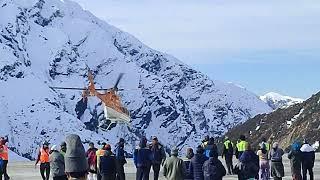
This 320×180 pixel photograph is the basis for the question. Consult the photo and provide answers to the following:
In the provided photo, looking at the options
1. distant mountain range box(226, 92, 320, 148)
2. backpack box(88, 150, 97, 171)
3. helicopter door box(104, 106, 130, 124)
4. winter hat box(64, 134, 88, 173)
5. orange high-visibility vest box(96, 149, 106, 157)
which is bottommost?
→ winter hat box(64, 134, 88, 173)

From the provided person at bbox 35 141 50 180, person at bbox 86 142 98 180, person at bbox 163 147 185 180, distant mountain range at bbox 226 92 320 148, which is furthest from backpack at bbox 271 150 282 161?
distant mountain range at bbox 226 92 320 148

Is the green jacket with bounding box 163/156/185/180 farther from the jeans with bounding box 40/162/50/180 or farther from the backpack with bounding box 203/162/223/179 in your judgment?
the jeans with bounding box 40/162/50/180

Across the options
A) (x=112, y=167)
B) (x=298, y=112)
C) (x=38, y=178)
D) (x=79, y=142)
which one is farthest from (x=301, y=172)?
(x=298, y=112)

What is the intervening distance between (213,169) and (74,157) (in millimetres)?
9031

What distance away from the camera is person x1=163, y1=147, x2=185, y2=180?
18.4m

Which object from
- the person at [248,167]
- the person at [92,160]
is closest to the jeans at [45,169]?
the person at [92,160]

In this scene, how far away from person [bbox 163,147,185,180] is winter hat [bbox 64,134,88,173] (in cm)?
1036

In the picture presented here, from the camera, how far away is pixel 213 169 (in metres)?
16.9

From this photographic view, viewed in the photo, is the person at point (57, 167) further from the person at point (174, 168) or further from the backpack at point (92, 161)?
the backpack at point (92, 161)

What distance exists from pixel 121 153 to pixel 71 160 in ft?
49.3

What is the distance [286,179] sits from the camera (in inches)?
1040

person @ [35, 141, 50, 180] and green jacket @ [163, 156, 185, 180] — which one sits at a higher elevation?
person @ [35, 141, 50, 180]

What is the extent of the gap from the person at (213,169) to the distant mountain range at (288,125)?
4234cm

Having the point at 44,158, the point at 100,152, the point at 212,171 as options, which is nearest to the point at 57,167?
the point at 100,152
